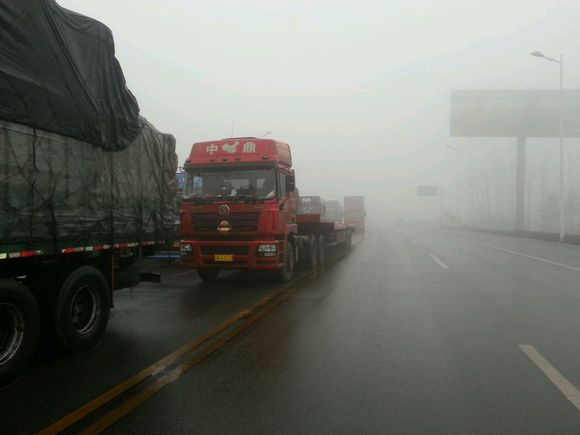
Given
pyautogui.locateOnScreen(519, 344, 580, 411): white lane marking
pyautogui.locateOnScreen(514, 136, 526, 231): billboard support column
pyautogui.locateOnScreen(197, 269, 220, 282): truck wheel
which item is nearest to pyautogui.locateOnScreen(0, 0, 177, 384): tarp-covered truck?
pyautogui.locateOnScreen(197, 269, 220, 282): truck wheel

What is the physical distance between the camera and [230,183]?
33.3ft

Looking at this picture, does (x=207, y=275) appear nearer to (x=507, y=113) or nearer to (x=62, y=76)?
(x=62, y=76)

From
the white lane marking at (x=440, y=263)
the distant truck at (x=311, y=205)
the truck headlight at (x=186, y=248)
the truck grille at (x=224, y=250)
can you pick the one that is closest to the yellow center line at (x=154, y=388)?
the truck grille at (x=224, y=250)

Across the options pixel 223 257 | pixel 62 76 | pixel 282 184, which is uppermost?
pixel 62 76

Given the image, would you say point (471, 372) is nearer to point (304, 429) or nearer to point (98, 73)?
point (304, 429)

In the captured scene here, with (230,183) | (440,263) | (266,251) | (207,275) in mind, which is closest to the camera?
(266,251)

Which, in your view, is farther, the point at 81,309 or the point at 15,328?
the point at 81,309

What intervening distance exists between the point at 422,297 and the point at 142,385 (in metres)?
6.06

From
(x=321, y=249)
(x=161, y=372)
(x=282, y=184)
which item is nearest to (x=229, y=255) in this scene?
(x=282, y=184)

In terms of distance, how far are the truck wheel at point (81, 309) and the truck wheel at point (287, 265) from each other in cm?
523

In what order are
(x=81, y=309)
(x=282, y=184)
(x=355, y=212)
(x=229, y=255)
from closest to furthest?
(x=81, y=309), (x=229, y=255), (x=282, y=184), (x=355, y=212)

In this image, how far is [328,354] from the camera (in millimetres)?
5285

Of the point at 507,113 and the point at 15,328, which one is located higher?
the point at 507,113

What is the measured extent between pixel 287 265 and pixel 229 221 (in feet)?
6.48
